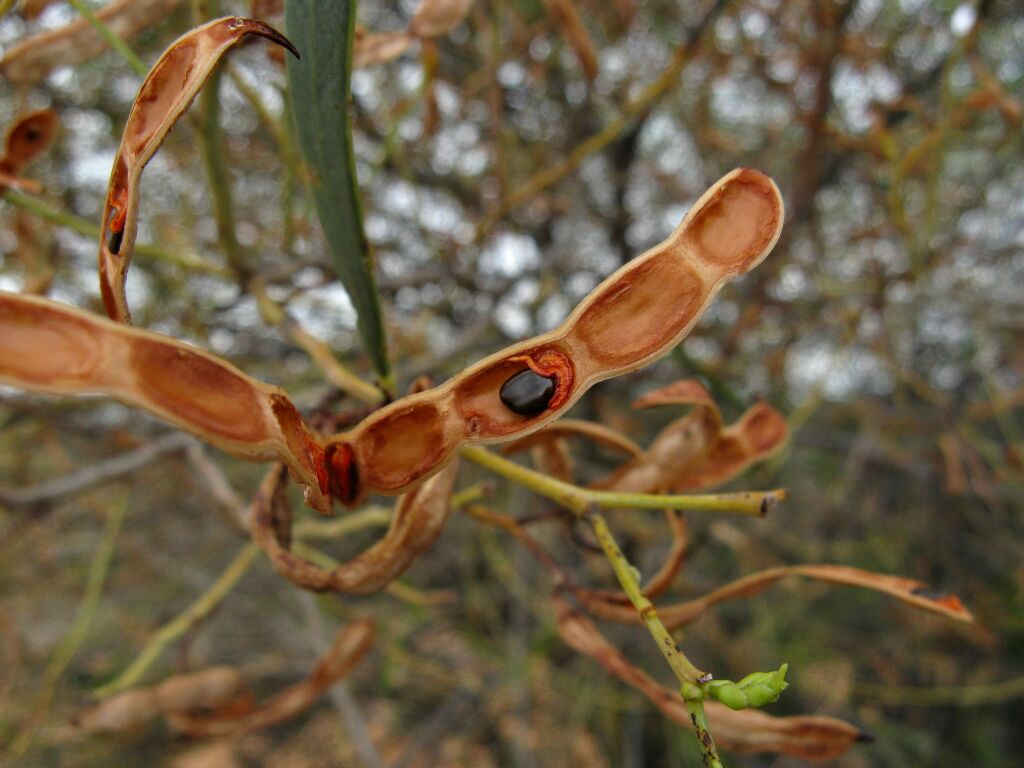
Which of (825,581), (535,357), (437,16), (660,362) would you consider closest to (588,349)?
(535,357)

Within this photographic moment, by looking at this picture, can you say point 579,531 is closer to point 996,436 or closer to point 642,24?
point 642,24

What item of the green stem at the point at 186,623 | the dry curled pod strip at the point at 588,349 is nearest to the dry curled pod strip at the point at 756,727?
the dry curled pod strip at the point at 588,349

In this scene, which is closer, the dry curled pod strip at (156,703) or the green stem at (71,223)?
the green stem at (71,223)

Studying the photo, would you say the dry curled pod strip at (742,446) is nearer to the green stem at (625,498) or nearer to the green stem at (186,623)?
the green stem at (625,498)

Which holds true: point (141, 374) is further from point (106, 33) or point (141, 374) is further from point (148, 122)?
point (106, 33)

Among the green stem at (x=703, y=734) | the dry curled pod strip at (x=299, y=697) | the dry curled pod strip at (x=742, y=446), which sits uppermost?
the dry curled pod strip at (x=299, y=697)

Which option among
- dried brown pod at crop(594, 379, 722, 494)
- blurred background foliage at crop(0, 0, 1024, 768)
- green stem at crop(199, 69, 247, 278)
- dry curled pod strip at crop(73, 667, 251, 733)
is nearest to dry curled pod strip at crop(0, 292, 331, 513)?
dried brown pod at crop(594, 379, 722, 494)
